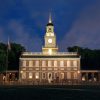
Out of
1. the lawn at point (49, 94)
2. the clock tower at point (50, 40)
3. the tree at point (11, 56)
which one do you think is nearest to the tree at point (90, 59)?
the clock tower at point (50, 40)

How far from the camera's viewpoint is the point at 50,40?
369 ft

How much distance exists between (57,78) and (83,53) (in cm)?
2598

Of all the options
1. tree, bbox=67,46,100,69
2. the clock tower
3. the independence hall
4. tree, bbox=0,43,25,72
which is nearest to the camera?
tree, bbox=0,43,25,72

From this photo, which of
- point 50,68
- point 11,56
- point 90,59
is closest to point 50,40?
point 50,68

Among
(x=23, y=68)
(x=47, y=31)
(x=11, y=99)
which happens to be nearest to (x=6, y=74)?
(x=23, y=68)

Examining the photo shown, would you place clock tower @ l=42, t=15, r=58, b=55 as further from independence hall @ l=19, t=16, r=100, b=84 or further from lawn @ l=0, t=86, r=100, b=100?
lawn @ l=0, t=86, r=100, b=100

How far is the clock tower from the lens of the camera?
11075cm

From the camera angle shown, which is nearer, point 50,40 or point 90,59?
point 50,40

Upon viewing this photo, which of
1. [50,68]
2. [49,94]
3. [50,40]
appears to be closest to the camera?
[49,94]

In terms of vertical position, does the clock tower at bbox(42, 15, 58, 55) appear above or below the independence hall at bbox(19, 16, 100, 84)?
above

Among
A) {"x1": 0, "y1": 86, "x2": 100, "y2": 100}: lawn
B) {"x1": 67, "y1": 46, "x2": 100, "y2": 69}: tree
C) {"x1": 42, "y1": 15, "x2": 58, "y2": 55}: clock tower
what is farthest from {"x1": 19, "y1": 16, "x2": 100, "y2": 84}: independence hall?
{"x1": 0, "y1": 86, "x2": 100, "y2": 100}: lawn

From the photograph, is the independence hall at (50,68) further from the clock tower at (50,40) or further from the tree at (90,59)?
the tree at (90,59)

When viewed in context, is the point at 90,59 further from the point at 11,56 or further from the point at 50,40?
the point at 11,56

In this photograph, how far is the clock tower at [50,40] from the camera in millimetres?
110750
